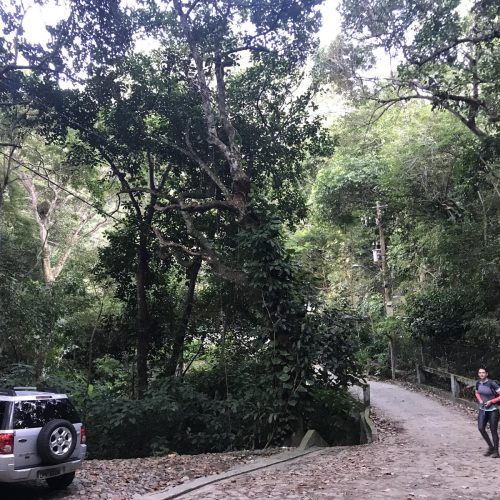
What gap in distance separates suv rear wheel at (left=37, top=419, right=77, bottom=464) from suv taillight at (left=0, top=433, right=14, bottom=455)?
37 centimetres

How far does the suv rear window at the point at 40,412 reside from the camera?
6.80m

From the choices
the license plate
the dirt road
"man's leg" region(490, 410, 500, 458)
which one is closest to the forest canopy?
the dirt road

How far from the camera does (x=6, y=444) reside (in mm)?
6461

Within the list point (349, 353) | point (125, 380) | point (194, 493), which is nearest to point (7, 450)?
point (194, 493)

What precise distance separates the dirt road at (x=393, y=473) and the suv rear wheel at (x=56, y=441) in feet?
6.20

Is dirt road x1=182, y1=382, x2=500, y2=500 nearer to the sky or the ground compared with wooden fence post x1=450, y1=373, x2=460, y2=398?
nearer to the ground

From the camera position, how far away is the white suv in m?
6.46

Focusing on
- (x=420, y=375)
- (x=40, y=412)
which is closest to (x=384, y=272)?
(x=420, y=375)

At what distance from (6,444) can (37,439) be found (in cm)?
42

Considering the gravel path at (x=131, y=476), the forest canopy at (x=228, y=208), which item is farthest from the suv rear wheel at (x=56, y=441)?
the forest canopy at (x=228, y=208)

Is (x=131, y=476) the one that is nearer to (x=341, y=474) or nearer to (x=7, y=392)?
(x=7, y=392)

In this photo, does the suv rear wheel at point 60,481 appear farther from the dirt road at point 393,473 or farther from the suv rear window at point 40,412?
the dirt road at point 393,473

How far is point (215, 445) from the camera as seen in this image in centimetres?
1252

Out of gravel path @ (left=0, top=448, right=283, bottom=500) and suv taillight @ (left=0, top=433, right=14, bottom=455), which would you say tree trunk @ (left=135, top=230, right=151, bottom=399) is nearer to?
gravel path @ (left=0, top=448, right=283, bottom=500)
